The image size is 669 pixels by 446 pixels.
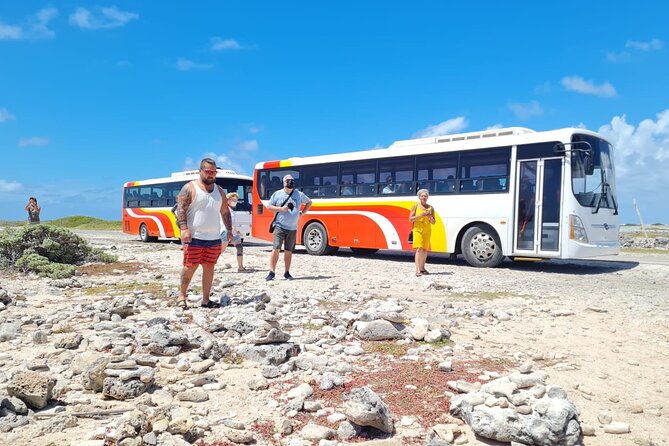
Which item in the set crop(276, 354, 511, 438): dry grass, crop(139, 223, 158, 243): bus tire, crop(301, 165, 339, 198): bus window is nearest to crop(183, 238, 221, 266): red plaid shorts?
crop(276, 354, 511, 438): dry grass

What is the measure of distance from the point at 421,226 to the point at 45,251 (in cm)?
898

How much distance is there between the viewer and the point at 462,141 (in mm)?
13391

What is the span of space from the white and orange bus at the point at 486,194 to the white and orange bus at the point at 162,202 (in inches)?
268

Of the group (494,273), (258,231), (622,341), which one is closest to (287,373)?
(622,341)

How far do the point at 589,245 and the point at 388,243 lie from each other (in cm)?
546

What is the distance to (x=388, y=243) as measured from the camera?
1491 centimetres

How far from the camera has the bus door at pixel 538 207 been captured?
38.4 feet

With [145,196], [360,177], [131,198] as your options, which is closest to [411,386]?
[360,177]

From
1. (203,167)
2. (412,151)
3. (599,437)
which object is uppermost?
(412,151)

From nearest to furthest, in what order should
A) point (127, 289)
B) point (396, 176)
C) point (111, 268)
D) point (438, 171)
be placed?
point (127, 289) → point (111, 268) → point (438, 171) → point (396, 176)

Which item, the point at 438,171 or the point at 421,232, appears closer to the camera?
the point at 421,232

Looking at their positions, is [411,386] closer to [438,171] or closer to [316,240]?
[438,171]

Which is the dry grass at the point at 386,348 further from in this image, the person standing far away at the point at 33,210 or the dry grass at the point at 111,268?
the person standing far away at the point at 33,210

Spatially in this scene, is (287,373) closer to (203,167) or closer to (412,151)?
(203,167)
